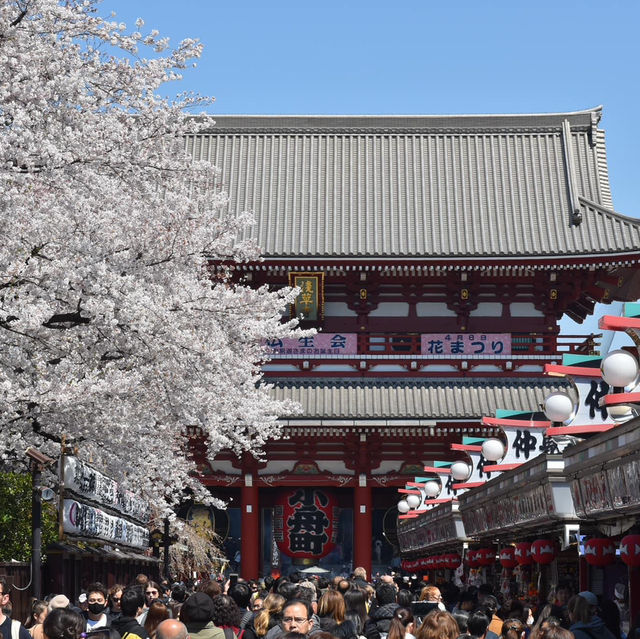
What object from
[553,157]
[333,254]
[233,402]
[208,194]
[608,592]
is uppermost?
[553,157]

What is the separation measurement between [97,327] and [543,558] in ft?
21.3

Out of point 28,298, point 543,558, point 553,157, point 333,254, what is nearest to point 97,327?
point 28,298

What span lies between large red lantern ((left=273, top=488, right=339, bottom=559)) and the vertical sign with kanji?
490 cm

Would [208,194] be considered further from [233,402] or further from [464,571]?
[464,571]

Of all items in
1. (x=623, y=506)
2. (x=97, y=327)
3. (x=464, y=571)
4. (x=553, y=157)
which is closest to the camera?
(x=623, y=506)

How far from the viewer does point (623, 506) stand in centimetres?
1007

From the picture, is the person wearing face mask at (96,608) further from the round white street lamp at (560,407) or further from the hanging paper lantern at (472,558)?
the hanging paper lantern at (472,558)

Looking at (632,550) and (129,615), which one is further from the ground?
(632,550)

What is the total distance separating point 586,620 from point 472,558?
12.7 m

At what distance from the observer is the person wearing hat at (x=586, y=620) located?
8781mm

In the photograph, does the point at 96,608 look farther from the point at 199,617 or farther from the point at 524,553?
the point at 524,553

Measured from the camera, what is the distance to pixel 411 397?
100 feet

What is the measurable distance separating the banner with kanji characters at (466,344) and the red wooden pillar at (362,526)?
13.1ft

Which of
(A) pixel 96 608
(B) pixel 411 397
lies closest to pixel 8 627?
(A) pixel 96 608
